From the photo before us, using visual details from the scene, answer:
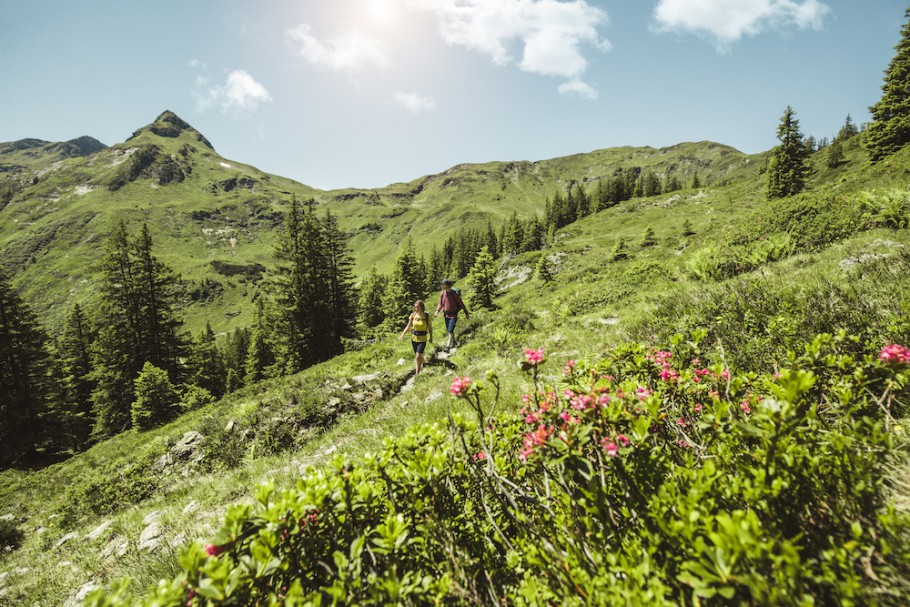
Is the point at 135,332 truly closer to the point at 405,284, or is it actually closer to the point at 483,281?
the point at 405,284

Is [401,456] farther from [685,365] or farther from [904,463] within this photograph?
[685,365]

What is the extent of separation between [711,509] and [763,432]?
0.50m

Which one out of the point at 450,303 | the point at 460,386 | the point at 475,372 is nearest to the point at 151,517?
the point at 475,372

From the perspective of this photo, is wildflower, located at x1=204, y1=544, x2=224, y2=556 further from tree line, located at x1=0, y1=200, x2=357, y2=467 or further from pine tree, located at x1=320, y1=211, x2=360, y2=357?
pine tree, located at x1=320, y1=211, x2=360, y2=357

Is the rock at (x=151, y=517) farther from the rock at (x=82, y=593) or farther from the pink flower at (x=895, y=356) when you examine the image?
the pink flower at (x=895, y=356)

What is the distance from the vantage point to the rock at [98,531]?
665 centimetres

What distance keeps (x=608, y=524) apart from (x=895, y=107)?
52.6 meters

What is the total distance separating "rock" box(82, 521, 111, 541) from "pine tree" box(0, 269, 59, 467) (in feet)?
88.4

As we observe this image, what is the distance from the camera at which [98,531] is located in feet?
22.4

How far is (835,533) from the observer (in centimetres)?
166

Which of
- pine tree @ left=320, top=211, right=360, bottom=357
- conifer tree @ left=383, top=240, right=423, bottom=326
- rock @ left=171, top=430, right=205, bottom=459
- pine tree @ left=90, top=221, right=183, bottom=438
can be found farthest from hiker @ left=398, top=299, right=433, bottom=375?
pine tree @ left=90, top=221, right=183, bottom=438

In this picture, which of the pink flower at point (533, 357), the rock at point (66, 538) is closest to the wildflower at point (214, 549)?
the pink flower at point (533, 357)

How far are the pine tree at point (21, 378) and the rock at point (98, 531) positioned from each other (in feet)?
88.4

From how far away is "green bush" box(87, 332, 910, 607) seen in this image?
1438mm
